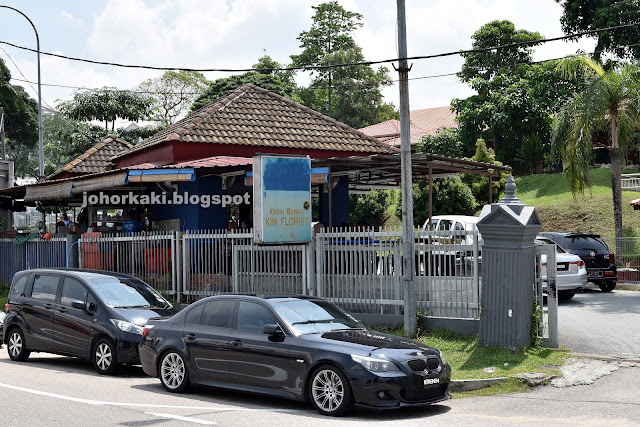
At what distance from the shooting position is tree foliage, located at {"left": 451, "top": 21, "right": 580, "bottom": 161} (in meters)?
39.5

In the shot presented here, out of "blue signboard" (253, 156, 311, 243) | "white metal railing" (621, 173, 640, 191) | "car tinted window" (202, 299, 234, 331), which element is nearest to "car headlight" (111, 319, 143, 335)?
"car tinted window" (202, 299, 234, 331)

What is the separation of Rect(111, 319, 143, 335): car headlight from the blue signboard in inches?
127

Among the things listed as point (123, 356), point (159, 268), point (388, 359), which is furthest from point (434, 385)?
point (159, 268)

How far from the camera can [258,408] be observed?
352 inches

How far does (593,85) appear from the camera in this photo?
894 inches

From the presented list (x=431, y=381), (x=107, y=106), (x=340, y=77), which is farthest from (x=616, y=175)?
(x=340, y=77)

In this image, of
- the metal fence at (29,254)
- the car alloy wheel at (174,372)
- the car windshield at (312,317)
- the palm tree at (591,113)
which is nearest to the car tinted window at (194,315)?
the car alloy wheel at (174,372)

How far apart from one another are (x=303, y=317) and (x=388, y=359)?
1531 mm

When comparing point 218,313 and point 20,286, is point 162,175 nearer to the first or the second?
point 20,286

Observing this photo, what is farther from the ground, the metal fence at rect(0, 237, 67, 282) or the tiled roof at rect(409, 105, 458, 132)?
the tiled roof at rect(409, 105, 458, 132)

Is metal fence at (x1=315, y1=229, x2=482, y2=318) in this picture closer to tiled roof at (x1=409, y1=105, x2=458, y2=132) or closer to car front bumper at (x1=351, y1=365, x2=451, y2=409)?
car front bumper at (x1=351, y1=365, x2=451, y2=409)

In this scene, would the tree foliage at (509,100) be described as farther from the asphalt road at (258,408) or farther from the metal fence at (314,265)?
the asphalt road at (258,408)

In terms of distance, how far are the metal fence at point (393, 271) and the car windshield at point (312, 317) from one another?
2.97 meters

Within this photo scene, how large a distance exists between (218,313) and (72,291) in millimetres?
4021
